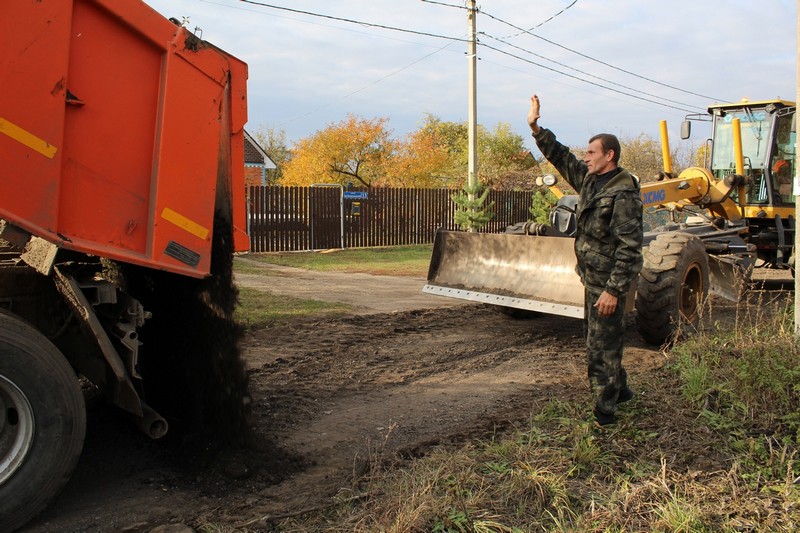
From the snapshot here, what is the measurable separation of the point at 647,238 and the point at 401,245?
12.7 metres

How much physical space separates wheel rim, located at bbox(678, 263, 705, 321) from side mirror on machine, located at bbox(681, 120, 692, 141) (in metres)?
3.25

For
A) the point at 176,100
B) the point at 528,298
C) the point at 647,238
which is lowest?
the point at 528,298

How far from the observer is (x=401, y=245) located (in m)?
20.8

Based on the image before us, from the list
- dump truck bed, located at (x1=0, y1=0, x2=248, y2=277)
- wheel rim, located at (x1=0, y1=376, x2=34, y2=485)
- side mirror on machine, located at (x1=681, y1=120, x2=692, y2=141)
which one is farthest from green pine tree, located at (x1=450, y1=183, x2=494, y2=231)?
wheel rim, located at (x1=0, y1=376, x2=34, y2=485)

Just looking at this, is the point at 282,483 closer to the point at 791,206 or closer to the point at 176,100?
the point at 176,100

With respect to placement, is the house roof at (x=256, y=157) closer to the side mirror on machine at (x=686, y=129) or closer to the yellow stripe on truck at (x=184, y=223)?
the side mirror on machine at (x=686, y=129)

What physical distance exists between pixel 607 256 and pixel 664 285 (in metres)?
2.65

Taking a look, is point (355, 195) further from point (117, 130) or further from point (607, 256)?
point (117, 130)

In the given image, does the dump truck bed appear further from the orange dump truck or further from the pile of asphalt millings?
the pile of asphalt millings

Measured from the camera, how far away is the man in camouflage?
4484 millimetres

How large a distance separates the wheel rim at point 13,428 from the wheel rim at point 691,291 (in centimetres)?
648

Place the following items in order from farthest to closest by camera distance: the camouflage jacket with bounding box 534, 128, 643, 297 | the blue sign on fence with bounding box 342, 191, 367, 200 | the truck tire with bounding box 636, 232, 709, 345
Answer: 1. the blue sign on fence with bounding box 342, 191, 367, 200
2. the truck tire with bounding box 636, 232, 709, 345
3. the camouflage jacket with bounding box 534, 128, 643, 297

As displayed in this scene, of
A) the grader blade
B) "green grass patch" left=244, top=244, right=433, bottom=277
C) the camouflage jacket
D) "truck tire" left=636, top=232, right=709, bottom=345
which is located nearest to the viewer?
the camouflage jacket

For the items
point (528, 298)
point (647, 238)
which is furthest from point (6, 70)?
point (647, 238)
